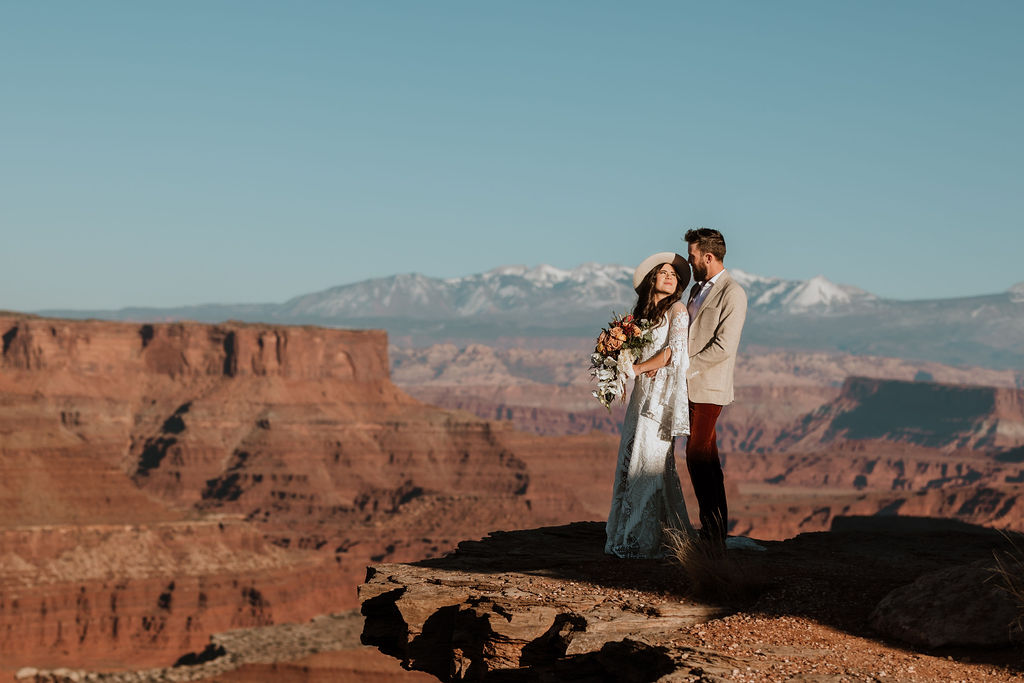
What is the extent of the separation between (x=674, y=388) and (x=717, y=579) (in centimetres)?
238

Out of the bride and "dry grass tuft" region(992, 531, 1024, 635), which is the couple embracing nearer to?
the bride

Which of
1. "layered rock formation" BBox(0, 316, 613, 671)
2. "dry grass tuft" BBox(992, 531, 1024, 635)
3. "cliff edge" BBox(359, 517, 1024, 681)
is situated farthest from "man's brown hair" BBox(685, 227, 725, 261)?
"layered rock formation" BBox(0, 316, 613, 671)

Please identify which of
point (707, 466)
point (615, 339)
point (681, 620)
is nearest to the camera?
point (681, 620)

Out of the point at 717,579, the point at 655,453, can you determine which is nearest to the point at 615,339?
the point at 655,453

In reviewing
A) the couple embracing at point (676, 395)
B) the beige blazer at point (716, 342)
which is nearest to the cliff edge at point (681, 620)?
the couple embracing at point (676, 395)

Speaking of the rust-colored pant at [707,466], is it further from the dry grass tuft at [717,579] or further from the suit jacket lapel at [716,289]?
the dry grass tuft at [717,579]

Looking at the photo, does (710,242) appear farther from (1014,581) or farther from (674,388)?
(1014,581)

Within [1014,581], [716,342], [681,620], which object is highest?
[716,342]

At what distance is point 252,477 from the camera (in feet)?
356

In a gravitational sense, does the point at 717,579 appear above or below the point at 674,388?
below

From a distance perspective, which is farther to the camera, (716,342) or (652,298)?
(652,298)

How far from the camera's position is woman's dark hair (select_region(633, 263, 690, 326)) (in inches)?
493

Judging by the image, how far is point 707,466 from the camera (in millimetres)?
12086

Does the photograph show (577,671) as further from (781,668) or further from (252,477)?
(252,477)
